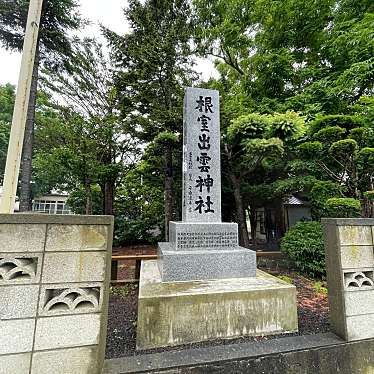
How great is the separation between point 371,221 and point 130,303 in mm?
4040

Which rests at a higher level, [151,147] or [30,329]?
[151,147]

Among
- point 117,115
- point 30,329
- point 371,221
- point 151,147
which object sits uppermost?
point 117,115

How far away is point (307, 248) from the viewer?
219 inches

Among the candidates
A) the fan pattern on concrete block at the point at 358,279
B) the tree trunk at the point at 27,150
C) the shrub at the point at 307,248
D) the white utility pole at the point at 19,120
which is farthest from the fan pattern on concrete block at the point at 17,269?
the tree trunk at the point at 27,150

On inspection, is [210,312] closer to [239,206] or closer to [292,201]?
[239,206]

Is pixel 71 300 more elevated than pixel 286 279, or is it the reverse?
pixel 71 300

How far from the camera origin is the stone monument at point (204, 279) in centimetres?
Answer: 279

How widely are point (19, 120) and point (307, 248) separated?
631 cm

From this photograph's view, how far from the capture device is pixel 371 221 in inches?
117

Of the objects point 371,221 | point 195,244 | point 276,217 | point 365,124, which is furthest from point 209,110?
point 276,217

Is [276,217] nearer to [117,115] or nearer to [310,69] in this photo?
[310,69]

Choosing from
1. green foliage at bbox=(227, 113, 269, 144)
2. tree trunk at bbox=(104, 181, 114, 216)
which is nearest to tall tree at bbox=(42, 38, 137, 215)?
tree trunk at bbox=(104, 181, 114, 216)

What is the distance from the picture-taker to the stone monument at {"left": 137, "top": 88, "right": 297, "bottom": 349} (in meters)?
2.79

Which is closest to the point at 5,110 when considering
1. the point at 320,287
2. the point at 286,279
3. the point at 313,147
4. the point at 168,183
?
the point at 168,183
